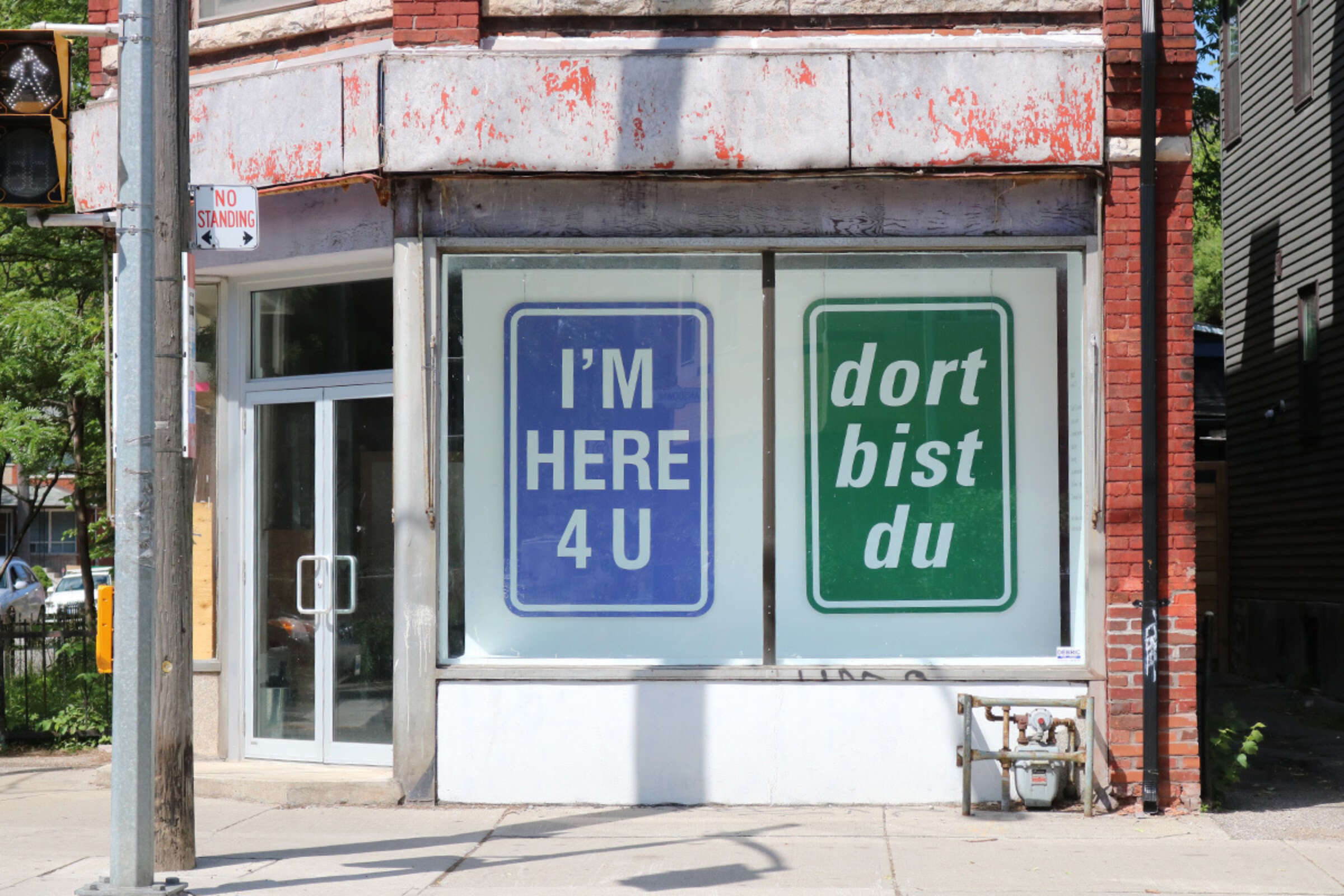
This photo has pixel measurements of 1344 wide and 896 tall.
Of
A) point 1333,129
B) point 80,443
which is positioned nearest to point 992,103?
point 1333,129

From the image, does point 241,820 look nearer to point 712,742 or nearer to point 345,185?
point 712,742

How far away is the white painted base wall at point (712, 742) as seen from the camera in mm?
8203

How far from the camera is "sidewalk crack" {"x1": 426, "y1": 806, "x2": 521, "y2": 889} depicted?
6.54 meters

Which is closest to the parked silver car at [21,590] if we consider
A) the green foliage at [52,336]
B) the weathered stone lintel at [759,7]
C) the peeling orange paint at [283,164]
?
the green foliage at [52,336]

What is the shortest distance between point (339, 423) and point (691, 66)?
3.41 meters

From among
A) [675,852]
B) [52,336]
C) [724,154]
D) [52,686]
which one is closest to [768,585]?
[675,852]

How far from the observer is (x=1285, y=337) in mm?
16391

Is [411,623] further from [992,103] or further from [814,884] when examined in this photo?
[992,103]

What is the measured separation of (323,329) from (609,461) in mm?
2365

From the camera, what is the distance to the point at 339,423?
9.38 m

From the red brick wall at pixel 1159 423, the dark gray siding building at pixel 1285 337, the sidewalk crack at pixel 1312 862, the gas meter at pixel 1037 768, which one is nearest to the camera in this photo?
the sidewalk crack at pixel 1312 862

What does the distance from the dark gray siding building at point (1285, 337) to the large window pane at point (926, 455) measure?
7365 millimetres

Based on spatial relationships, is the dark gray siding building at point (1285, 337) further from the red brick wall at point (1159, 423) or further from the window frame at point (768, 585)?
the window frame at point (768, 585)

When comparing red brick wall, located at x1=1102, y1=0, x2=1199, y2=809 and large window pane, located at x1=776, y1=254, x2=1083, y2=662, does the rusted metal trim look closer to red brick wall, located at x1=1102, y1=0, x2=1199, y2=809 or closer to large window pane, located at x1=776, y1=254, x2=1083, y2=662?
large window pane, located at x1=776, y1=254, x2=1083, y2=662
